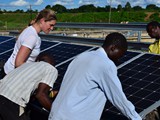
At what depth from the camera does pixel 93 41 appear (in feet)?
23.0

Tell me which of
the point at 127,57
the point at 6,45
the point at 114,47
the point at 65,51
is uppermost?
the point at 114,47

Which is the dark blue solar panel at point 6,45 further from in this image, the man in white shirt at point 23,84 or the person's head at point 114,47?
the person's head at point 114,47

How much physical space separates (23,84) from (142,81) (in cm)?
138

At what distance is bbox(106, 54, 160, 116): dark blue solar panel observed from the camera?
3542 millimetres

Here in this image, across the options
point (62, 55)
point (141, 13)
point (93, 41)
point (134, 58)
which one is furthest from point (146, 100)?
point (141, 13)

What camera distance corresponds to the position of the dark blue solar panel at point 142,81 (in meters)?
3.54

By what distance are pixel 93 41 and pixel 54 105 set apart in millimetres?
4182

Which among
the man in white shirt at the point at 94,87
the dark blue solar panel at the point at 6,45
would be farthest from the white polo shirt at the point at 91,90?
the dark blue solar panel at the point at 6,45

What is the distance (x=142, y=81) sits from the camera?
4.01m

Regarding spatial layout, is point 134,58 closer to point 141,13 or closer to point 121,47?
point 121,47

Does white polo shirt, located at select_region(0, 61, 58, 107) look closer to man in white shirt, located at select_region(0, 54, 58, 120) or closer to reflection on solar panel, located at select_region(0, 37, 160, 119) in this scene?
man in white shirt, located at select_region(0, 54, 58, 120)

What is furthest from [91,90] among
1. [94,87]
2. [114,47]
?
[114,47]

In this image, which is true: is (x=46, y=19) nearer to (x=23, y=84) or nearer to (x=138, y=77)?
(x=23, y=84)

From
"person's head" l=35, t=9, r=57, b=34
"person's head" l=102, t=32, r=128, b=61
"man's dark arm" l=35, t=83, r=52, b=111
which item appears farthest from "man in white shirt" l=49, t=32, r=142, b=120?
"person's head" l=35, t=9, r=57, b=34
